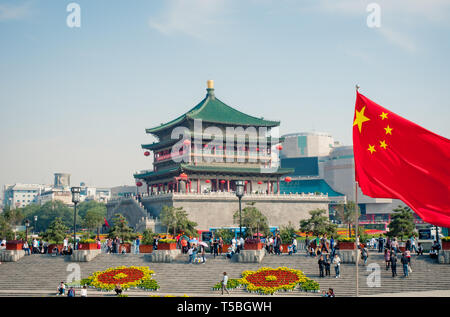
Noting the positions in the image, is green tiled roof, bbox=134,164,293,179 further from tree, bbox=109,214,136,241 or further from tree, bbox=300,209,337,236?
tree, bbox=109,214,136,241

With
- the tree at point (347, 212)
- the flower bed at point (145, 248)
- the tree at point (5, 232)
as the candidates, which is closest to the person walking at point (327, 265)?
the flower bed at point (145, 248)

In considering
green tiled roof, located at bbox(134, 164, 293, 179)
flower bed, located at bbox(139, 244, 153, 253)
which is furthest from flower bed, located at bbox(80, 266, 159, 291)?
green tiled roof, located at bbox(134, 164, 293, 179)

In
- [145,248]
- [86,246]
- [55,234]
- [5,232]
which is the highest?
[55,234]

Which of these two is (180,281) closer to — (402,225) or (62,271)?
(62,271)

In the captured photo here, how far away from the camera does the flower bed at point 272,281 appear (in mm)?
23844

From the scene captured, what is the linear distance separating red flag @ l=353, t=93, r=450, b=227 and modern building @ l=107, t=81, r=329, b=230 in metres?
45.6

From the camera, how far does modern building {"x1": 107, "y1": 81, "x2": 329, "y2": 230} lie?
61.9m

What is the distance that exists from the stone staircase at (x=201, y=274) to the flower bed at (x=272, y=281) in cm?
39

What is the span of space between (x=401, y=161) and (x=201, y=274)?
50.5 feet

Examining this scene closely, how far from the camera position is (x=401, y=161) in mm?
14266

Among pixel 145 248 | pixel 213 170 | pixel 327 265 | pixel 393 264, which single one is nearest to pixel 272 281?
pixel 327 265

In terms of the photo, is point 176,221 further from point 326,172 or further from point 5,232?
point 326,172

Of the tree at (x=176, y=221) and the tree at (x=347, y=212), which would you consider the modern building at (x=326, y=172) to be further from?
the tree at (x=176, y=221)
